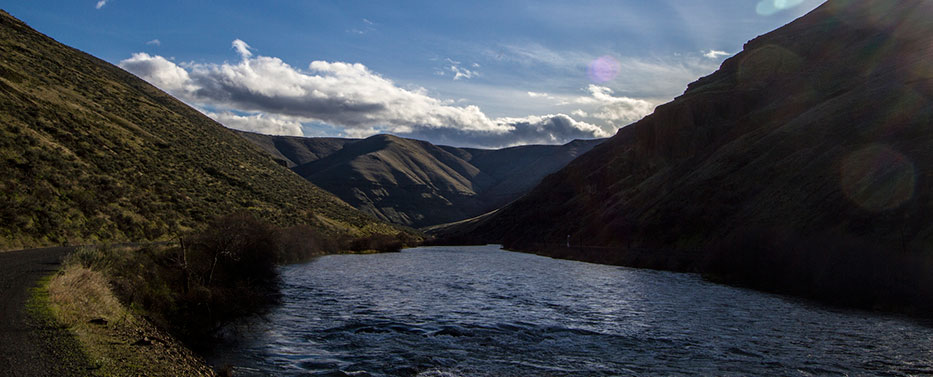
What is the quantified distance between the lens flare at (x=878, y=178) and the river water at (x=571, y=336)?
14017 millimetres

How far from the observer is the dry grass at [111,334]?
1303cm

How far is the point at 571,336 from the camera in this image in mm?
23984

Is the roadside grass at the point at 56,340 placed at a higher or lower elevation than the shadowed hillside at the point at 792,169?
lower

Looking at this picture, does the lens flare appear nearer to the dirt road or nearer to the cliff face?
the cliff face

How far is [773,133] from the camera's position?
2729 inches

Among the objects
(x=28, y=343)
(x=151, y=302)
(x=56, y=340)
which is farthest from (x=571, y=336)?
(x=28, y=343)

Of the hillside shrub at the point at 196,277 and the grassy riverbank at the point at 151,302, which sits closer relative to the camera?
the grassy riverbank at the point at 151,302

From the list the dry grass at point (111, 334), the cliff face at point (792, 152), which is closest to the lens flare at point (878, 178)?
the cliff face at point (792, 152)

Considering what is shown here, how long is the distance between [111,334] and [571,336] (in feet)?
58.3

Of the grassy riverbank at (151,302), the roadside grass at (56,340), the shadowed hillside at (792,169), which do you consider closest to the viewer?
the roadside grass at (56,340)

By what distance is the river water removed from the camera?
1862 cm

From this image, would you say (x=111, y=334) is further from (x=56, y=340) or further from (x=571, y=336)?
(x=571, y=336)

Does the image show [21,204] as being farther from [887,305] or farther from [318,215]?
[318,215]

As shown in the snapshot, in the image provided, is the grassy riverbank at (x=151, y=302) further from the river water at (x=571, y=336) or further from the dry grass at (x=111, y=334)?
the river water at (x=571, y=336)
